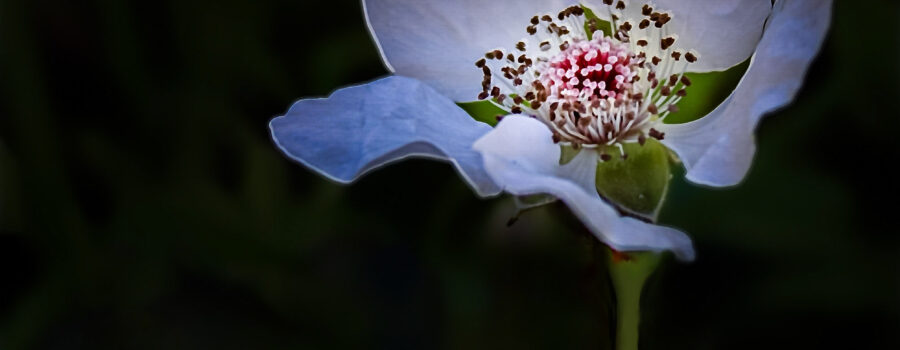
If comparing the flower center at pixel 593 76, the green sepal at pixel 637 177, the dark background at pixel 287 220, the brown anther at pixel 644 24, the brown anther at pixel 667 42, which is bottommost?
the dark background at pixel 287 220

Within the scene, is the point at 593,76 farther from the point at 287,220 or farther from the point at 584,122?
the point at 287,220

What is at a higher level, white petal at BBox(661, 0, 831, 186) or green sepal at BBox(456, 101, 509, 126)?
white petal at BBox(661, 0, 831, 186)

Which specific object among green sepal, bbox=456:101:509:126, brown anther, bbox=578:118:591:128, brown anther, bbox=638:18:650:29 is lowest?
green sepal, bbox=456:101:509:126

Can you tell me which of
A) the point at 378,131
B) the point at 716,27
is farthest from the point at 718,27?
the point at 378,131

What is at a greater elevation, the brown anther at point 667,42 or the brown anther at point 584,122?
the brown anther at point 667,42

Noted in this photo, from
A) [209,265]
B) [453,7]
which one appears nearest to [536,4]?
[453,7]

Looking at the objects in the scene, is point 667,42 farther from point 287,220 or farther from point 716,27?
point 287,220

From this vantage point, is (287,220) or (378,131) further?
(287,220)
